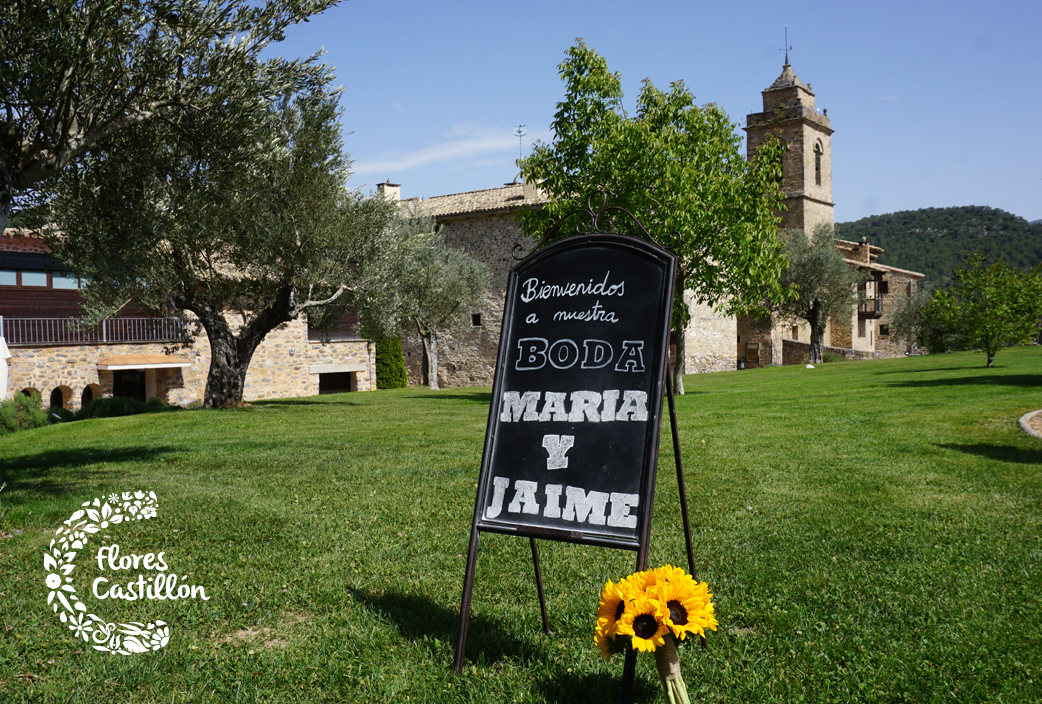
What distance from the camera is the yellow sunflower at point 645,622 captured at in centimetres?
272

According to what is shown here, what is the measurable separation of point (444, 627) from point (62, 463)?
7.63 m

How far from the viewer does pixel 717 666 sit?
350cm

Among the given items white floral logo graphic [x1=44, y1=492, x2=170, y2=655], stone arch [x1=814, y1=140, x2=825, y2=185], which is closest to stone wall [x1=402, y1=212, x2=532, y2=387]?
stone arch [x1=814, y1=140, x2=825, y2=185]

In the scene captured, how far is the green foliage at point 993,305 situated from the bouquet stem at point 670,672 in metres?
22.1

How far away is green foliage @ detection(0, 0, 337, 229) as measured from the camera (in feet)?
20.5

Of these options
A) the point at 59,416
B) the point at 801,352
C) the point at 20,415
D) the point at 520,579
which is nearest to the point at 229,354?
the point at 20,415

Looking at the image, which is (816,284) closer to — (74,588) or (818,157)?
(818,157)

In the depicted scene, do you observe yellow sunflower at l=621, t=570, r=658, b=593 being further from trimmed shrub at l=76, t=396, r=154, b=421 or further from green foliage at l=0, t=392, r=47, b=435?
trimmed shrub at l=76, t=396, r=154, b=421

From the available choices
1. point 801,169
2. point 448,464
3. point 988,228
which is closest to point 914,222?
point 988,228

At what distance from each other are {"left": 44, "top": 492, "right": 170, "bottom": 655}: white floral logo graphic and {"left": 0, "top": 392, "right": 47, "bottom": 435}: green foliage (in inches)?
480

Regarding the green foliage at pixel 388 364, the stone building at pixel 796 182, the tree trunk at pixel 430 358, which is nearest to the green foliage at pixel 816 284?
the stone building at pixel 796 182

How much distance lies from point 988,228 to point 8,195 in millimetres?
85584

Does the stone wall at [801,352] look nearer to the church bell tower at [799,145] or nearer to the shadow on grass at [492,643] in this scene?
the church bell tower at [799,145]

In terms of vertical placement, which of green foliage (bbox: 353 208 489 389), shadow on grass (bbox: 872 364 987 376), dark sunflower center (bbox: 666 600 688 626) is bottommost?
dark sunflower center (bbox: 666 600 688 626)
